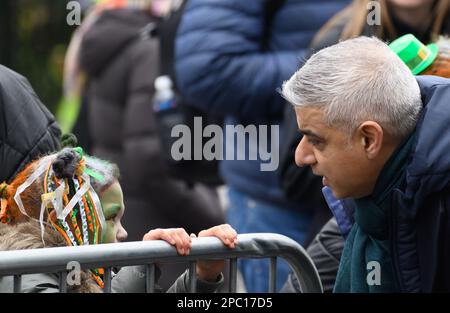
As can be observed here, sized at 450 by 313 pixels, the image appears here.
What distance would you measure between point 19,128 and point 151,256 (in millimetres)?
776

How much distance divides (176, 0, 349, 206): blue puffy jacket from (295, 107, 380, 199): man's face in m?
1.63

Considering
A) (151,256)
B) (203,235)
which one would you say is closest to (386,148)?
(203,235)

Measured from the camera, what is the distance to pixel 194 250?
8.72 ft

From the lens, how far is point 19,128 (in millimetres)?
3135

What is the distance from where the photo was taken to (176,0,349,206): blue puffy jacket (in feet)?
14.6

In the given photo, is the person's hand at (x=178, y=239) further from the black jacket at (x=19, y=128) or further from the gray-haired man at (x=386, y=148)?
the black jacket at (x=19, y=128)

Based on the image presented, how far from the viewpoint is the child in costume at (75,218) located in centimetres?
270

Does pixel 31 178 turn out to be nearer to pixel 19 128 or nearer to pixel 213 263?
pixel 19 128

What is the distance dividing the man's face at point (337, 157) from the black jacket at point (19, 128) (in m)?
0.84
